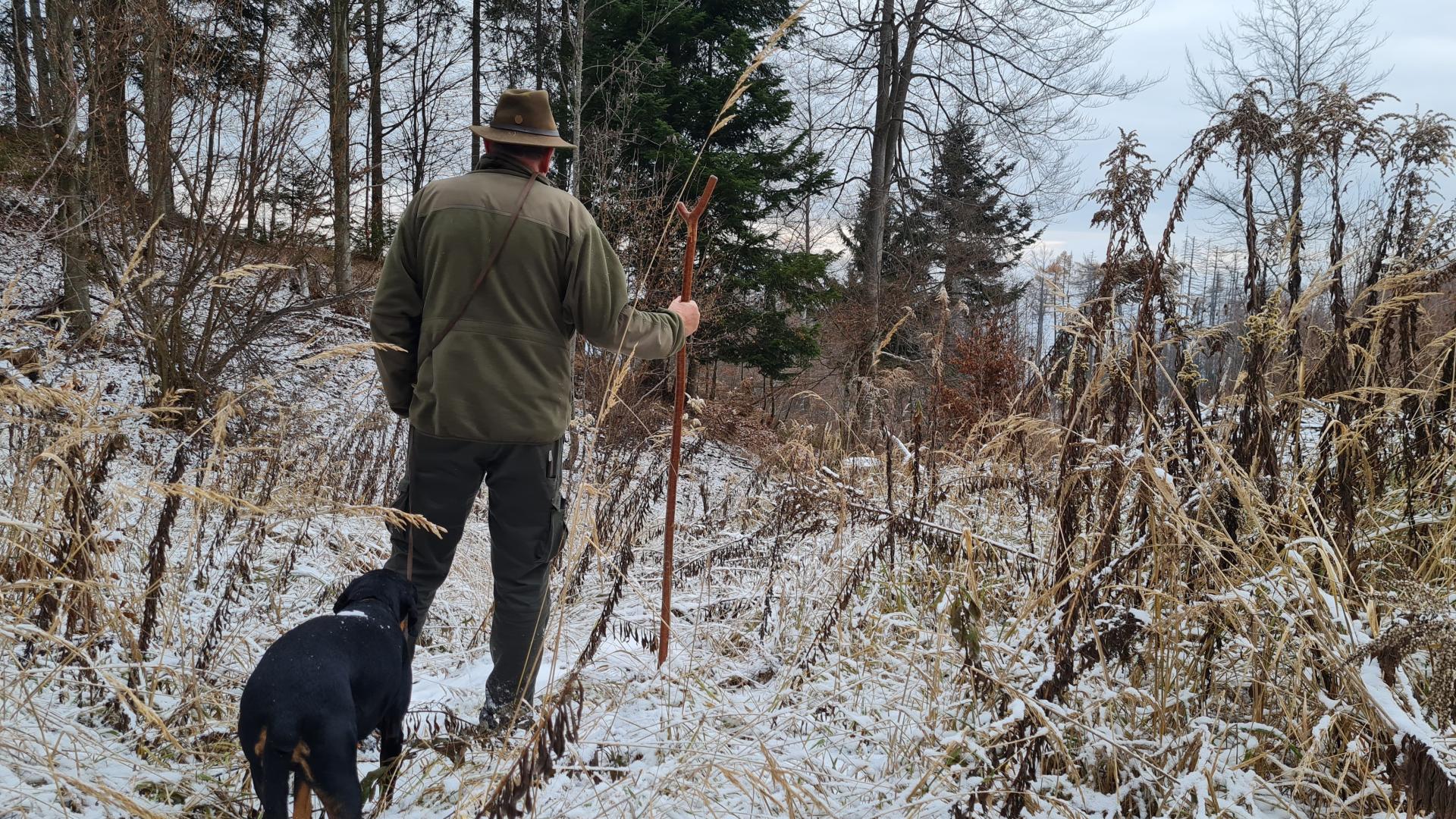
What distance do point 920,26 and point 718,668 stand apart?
15.7 metres

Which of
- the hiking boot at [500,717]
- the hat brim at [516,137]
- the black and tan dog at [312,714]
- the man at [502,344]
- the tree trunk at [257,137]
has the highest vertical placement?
the tree trunk at [257,137]

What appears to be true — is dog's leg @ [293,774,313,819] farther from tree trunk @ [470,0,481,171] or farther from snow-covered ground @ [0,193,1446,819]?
tree trunk @ [470,0,481,171]

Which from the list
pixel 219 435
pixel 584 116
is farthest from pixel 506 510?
pixel 584 116

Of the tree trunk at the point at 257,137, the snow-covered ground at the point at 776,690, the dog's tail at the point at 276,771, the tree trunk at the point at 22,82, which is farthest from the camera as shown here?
the tree trunk at the point at 22,82

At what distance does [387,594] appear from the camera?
1.83 meters

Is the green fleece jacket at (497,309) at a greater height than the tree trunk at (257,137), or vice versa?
the tree trunk at (257,137)

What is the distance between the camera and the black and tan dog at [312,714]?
1.34 m

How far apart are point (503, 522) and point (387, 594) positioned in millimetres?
434

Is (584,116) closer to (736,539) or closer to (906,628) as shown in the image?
(736,539)

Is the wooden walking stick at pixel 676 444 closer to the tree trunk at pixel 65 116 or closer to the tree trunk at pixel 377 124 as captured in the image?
the tree trunk at pixel 65 116

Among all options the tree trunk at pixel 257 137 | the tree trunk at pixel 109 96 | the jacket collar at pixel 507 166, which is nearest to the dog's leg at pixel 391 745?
the jacket collar at pixel 507 166

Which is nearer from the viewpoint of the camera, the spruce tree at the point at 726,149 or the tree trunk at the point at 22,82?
the tree trunk at the point at 22,82

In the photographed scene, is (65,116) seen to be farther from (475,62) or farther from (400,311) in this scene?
(475,62)

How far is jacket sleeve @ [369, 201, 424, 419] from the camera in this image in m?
2.21
